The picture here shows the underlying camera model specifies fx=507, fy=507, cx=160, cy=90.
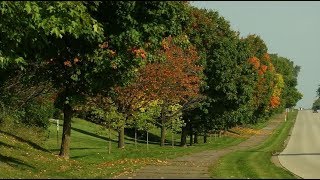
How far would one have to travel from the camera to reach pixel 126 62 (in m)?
18.8

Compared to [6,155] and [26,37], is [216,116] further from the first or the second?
[26,37]

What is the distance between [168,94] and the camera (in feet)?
112

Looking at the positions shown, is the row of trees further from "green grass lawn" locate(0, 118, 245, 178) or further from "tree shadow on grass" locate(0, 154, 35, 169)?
"tree shadow on grass" locate(0, 154, 35, 169)

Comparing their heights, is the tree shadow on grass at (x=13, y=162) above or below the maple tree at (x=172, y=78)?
below

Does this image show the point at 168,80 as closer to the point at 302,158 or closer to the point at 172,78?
the point at 172,78

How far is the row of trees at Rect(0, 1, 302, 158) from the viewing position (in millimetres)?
15117

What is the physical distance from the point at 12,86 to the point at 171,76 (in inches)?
418

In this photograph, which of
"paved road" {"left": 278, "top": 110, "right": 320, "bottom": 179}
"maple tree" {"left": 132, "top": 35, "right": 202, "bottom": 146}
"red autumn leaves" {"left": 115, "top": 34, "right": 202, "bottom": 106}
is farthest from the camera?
"maple tree" {"left": 132, "top": 35, "right": 202, "bottom": 146}

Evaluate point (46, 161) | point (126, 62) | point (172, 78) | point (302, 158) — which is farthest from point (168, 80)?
point (126, 62)

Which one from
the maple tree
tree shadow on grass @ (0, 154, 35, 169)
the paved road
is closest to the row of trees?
the maple tree

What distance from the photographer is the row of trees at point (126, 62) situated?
15117 millimetres

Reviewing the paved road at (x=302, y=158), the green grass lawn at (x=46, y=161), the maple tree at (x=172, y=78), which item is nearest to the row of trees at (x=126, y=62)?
the maple tree at (x=172, y=78)

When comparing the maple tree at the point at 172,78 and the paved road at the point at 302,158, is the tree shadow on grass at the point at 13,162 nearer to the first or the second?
the paved road at the point at 302,158

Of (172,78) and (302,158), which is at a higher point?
(172,78)
